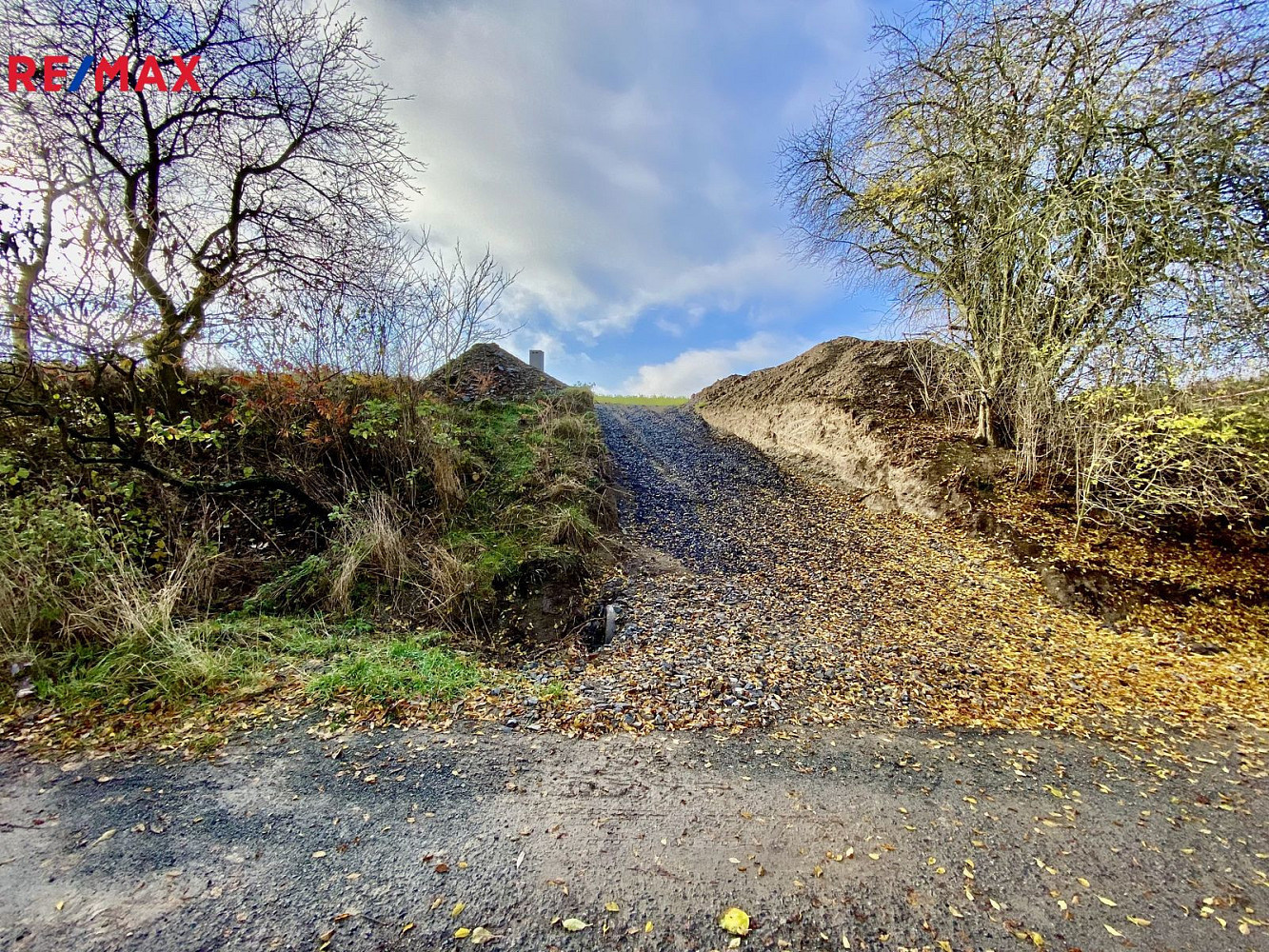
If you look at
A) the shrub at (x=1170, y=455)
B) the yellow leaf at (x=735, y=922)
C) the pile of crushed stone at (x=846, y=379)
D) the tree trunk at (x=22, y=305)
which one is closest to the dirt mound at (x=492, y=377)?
the tree trunk at (x=22, y=305)

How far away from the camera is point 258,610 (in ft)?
14.4

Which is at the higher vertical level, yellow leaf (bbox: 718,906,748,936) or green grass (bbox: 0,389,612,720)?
green grass (bbox: 0,389,612,720)

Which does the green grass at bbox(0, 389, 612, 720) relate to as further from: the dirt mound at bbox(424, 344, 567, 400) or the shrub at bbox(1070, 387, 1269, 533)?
the shrub at bbox(1070, 387, 1269, 533)

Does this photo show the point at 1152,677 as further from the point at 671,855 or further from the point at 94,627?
the point at 94,627

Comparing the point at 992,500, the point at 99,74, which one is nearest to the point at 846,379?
the point at 992,500

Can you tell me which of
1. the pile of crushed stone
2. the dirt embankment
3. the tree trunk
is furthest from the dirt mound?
the pile of crushed stone

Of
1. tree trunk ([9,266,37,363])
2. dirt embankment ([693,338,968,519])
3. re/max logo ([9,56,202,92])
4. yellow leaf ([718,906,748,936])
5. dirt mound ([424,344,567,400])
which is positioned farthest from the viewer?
dirt mound ([424,344,567,400])

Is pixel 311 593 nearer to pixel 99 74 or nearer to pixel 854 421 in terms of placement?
pixel 99 74

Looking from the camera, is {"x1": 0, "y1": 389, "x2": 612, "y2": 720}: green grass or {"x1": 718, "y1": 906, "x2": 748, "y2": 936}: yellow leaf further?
{"x1": 0, "y1": 389, "x2": 612, "y2": 720}: green grass

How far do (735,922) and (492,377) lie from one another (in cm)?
1017

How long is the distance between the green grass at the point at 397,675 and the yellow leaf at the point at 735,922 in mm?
2233

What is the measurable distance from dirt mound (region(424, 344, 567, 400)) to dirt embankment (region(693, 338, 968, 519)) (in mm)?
A: 5140

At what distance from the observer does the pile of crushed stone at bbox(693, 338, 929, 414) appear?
9734 millimetres

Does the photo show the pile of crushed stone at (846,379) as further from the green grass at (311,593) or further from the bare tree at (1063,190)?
the green grass at (311,593)
